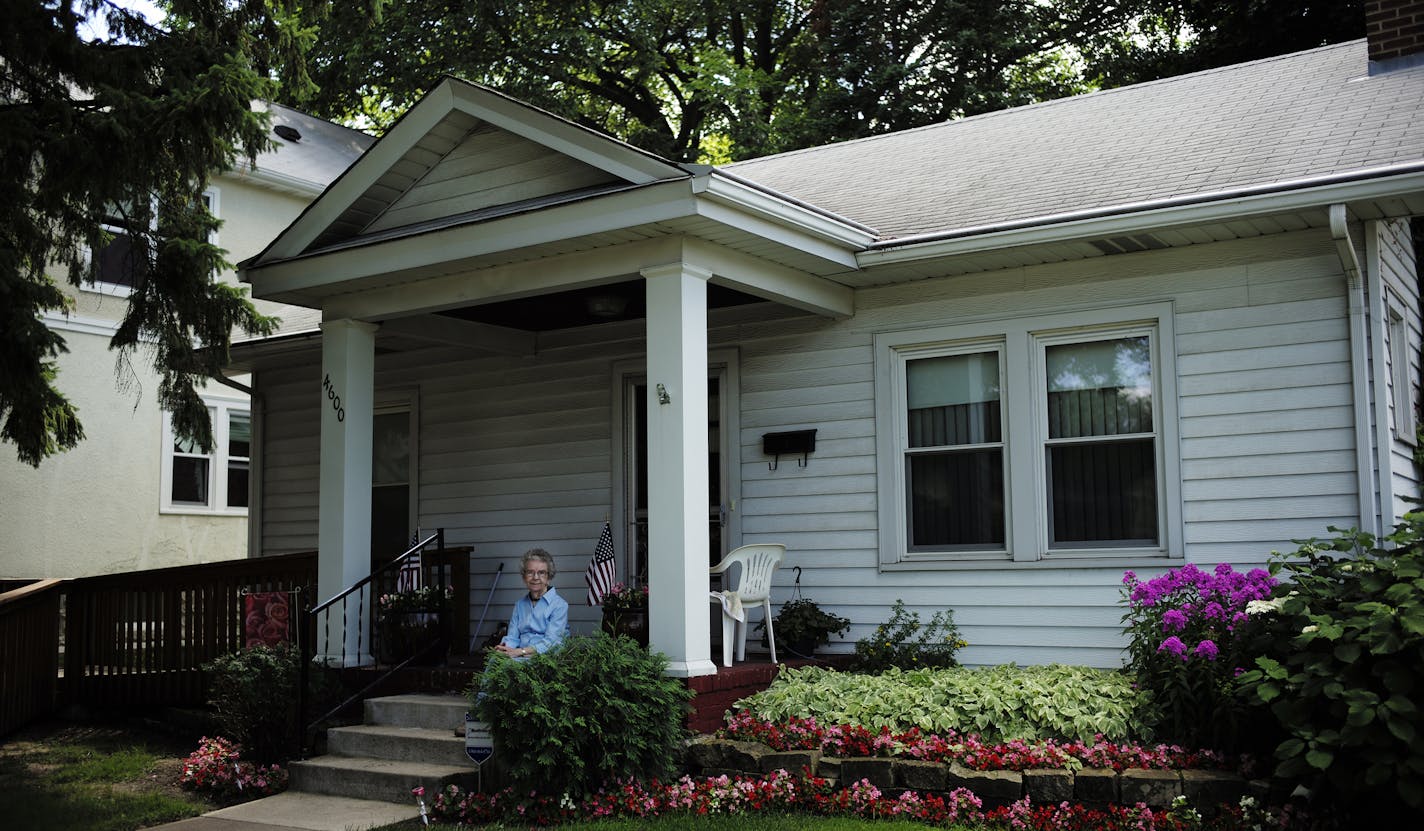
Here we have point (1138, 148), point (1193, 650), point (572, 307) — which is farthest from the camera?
point (572, 307)

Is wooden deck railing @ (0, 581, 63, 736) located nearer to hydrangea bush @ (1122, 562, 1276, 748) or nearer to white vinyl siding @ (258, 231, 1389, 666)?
white vinyl siding @ (258, 231, 1389, 666)

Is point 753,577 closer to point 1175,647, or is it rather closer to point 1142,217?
point 1175,647

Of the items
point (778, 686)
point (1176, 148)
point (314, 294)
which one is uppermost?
point (1176, 148)

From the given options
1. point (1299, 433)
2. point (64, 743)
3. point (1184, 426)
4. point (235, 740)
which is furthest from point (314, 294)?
point (1299, 433)

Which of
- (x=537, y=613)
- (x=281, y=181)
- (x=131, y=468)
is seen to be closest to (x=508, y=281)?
(x=537, y=613)

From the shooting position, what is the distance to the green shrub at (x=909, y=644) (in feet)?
28.2

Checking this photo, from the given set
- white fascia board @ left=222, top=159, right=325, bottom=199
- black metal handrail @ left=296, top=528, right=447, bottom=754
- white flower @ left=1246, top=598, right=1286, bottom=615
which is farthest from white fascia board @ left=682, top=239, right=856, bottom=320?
white fascia board @ left=222, top=159, right=325, bottom=199

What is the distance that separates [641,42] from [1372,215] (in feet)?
59.5

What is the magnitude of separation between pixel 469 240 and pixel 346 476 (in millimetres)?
2221

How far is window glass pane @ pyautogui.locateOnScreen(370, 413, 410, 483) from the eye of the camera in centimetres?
1208

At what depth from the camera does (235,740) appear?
863 cm

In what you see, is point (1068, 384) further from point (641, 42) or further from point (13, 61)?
point (641, 42)

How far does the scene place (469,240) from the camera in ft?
27.1

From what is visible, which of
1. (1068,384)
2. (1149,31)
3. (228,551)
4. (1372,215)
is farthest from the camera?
(1149,31)
